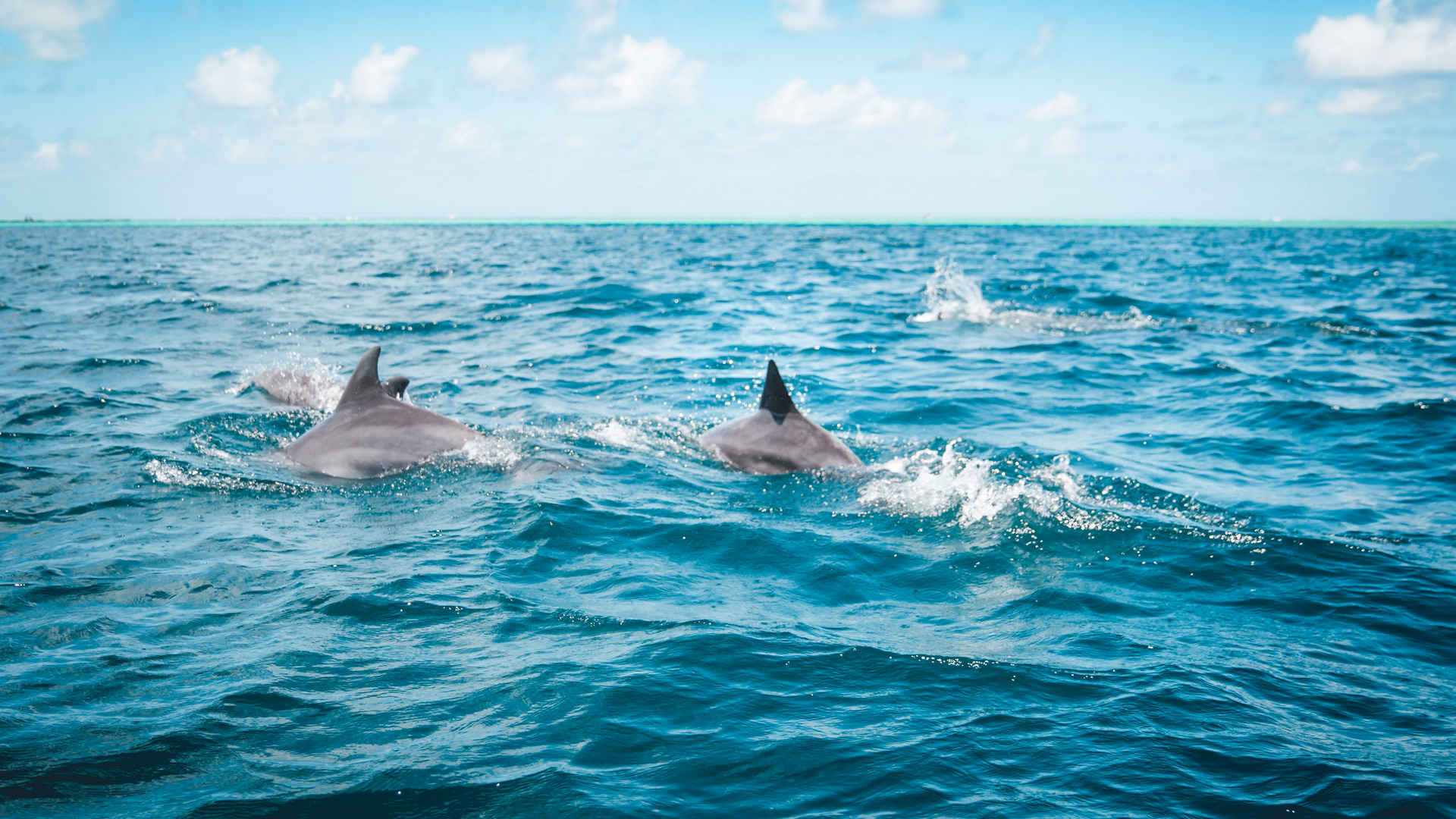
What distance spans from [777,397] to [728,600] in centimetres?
418

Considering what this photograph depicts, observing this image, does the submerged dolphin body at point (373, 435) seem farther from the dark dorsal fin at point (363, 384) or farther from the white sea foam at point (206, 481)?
the white sea foam at point (206, 481)

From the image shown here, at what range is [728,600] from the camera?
7137 millimetres

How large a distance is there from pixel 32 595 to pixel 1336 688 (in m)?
8.33

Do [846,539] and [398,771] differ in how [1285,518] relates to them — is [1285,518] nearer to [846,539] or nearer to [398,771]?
[846,539]

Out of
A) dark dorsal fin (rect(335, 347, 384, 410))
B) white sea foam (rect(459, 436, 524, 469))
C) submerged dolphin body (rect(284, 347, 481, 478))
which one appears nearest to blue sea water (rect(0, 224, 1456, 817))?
white sea foam (rect(459, 436, 524, 469))

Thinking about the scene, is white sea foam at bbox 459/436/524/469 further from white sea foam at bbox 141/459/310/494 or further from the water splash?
the water splash

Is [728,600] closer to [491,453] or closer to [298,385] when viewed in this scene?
[491,453]

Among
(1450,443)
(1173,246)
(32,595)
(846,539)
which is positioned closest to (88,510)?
(32,595)

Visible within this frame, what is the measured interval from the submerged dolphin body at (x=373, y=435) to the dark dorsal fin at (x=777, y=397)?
3.30 metres

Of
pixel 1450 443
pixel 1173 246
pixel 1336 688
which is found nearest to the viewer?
pixel 1336 688

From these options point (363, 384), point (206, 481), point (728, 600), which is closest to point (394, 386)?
point (363, 384)

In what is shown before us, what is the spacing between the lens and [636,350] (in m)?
20.8

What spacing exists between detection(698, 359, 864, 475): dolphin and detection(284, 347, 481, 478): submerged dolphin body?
2.99m

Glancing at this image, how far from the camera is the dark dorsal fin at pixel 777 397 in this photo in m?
10.9
